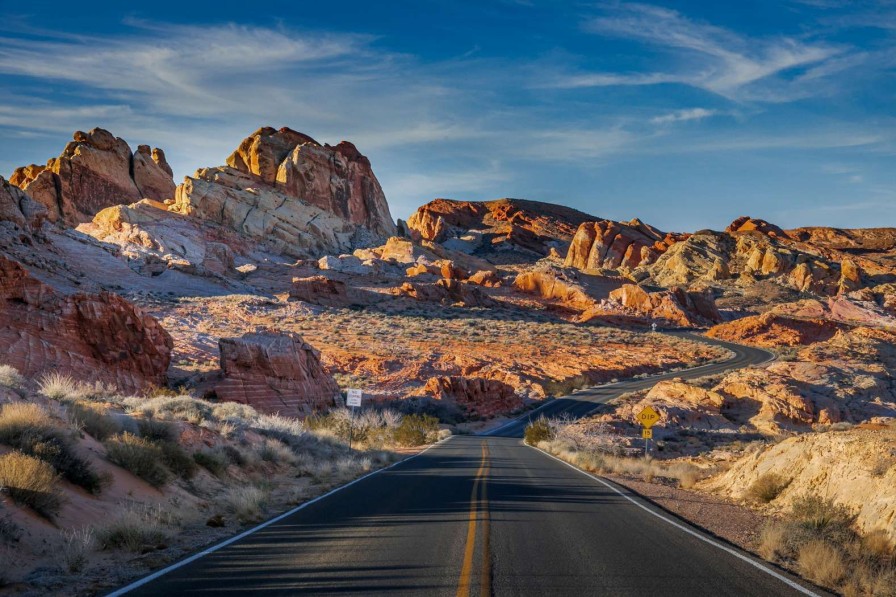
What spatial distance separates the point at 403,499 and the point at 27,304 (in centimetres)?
2010

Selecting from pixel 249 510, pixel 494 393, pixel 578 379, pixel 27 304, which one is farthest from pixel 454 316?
pixel 249 510

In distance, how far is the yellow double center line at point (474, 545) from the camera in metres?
6.71

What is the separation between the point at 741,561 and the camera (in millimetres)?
8367

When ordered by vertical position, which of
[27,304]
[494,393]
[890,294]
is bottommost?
[494,393]

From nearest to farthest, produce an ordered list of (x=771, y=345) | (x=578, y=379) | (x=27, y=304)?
(x=27, y=304) → (x=578, y=379) → (x=771, y=345)

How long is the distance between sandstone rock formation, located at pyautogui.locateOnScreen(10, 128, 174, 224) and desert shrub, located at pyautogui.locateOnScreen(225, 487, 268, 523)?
9890 cm

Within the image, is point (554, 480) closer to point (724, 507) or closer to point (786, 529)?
point (724, 507)

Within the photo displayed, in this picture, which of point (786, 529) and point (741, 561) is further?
point (786, 529)

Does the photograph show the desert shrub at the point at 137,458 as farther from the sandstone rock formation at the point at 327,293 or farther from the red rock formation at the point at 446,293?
the red rock formation at the point at 446,293

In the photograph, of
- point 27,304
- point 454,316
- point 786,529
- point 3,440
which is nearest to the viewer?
point 3,440

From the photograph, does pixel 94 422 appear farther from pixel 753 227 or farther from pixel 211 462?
pixel 753 227

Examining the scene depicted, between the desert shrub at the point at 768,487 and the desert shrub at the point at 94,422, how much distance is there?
13.0 meters

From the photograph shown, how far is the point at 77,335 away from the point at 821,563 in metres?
26.4

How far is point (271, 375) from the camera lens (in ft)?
103
